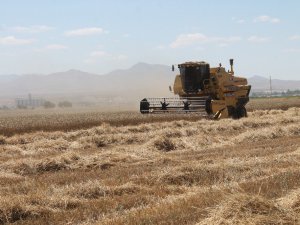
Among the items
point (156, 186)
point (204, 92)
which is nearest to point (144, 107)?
point (204, 92)

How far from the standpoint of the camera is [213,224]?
20.6 feet

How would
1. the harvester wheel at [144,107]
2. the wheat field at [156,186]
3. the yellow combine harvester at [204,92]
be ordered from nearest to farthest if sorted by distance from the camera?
1. the wheat field at [156,186]
2. the yellow combine harvester at [204,92]
3. the harvester wheel at [144,107]

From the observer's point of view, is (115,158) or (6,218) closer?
(6,218)

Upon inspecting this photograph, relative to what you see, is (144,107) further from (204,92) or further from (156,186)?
(156,186)

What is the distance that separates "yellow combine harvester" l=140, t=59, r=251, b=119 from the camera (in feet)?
89.1

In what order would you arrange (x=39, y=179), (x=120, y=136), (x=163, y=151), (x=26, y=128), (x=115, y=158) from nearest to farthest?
(x=39, y=179)
(x=115, y=158)
(x=163, y=151)
(x=120, y=136)
(x=26, y=128)

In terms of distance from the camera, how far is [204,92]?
2827 cm

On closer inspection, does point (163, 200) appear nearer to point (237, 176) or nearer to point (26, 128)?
point (237, 176)

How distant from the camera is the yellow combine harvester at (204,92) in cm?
2717

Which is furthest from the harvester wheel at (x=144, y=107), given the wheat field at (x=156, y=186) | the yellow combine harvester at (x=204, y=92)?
the wheat field at (x=156, y=186)

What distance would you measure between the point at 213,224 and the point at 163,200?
2.57m

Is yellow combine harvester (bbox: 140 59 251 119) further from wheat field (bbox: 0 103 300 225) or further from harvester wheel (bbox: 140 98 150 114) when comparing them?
wheat field (bbox: 0 103 300 225)

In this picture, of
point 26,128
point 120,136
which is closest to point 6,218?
point 120,136

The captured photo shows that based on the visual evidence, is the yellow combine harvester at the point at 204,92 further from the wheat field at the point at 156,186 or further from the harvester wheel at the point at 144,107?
the wheat field at the point at 156,186
